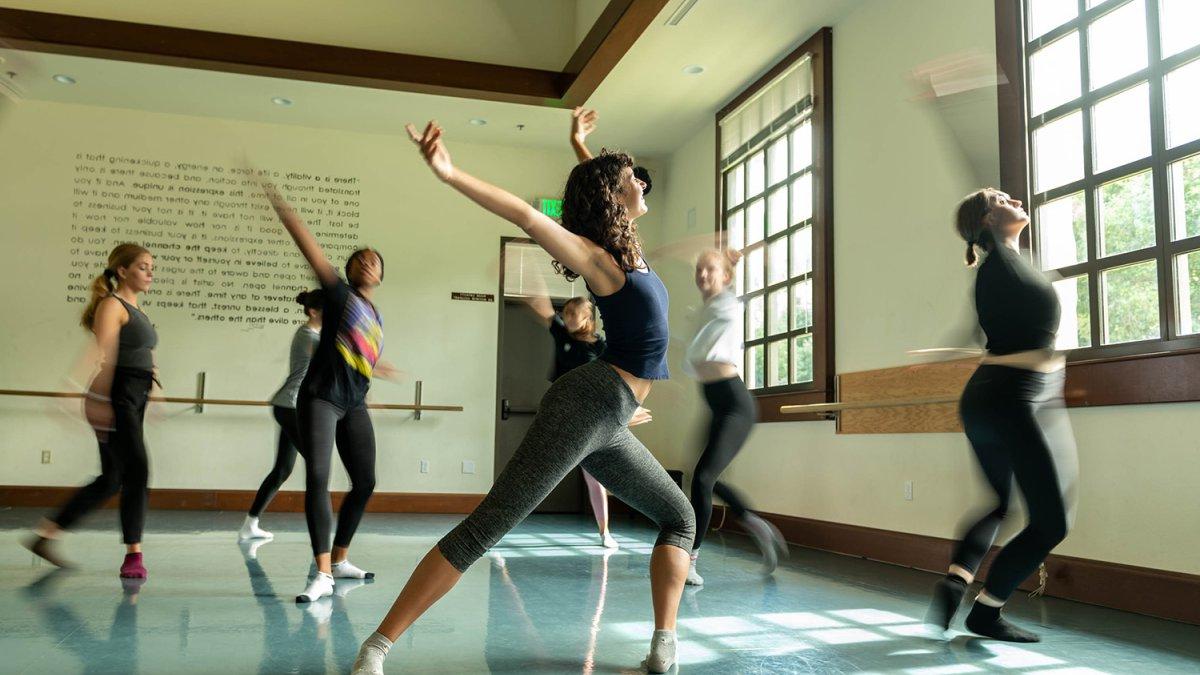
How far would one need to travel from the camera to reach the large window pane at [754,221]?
6.72 meters

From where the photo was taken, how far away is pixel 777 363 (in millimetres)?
6355

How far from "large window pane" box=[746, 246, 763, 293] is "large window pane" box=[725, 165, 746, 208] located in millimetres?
537

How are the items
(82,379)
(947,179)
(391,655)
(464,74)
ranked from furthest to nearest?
(464,74)
(947,179)
(82,379)
(391,655)

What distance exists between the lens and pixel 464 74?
280 inches

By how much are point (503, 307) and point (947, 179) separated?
4747 millimetres

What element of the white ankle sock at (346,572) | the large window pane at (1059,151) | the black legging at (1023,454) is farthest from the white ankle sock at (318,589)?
the large window pane at (1059,151)

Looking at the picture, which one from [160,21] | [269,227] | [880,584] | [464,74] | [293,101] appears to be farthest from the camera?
[269,227]

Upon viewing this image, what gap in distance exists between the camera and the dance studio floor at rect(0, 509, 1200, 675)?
238 centimetres

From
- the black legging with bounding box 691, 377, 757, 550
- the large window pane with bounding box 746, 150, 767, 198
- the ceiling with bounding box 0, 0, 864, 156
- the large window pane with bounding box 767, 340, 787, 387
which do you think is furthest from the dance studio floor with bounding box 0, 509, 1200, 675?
the ceiling with bounding box 0, 0, 864, 156

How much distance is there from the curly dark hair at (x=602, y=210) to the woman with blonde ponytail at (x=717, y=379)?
5.95 ft

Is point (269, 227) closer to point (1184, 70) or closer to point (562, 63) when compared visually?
point (562, 63)

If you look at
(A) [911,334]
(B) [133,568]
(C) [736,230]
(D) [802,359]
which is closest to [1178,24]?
(A) [911,334]

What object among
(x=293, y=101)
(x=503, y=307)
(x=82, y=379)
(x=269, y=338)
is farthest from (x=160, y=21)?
(x=82, y=379)

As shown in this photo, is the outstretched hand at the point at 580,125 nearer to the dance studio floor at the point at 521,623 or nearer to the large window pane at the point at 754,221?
the dance studio floor at the point at 521,623
